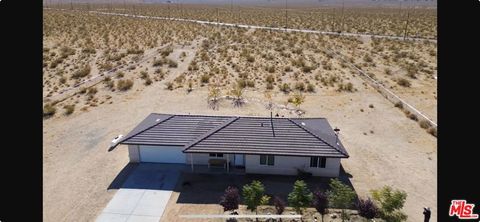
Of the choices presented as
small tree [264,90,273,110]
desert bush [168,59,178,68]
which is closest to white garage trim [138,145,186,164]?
small tree [264,90,273,110]

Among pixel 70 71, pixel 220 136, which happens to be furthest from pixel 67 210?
pixel 70 71

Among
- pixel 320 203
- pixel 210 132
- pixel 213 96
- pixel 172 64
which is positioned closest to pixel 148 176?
pixel 210 132

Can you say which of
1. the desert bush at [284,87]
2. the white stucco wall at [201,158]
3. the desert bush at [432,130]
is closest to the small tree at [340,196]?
the white stucco wall at [201,158]

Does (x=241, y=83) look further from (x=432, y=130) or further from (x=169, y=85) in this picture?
(x=432, y=130)

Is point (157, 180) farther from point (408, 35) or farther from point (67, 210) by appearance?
point (408, 35)

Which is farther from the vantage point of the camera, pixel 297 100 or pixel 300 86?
pixel 300 86

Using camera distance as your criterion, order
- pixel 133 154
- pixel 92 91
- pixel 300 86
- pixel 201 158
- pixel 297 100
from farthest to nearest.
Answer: pixel 300 86 → pixel 92 91 → pixel 297 100 → pixel 133 154 → pixel 201 158

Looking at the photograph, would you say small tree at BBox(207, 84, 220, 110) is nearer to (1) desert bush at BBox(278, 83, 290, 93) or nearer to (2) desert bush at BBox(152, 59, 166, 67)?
(1) desert bush at BBox(278, 83, 290, 93)
